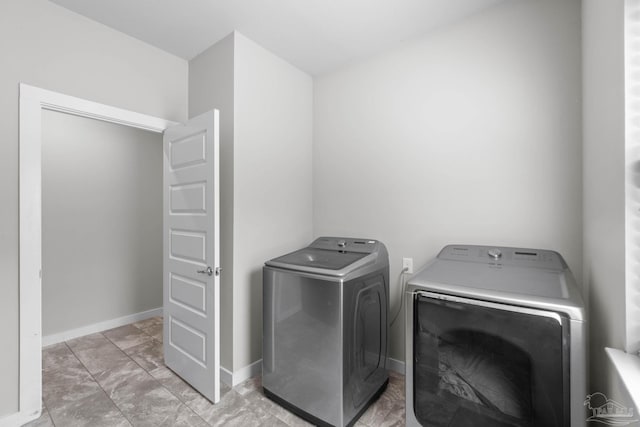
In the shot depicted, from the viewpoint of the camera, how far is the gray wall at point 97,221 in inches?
106

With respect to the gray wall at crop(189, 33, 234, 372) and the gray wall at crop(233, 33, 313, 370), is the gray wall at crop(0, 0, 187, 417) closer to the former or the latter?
the gray wall at crop(189, 33, 234, 372)

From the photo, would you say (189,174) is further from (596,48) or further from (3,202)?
(596,48)

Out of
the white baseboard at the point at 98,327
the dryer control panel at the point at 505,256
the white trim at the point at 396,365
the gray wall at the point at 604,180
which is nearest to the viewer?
the gray wall at the point at 604,180

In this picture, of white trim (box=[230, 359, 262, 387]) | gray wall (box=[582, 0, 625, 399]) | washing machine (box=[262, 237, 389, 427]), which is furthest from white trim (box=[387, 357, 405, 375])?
gray wall (box=[582, 0, 625, 399])

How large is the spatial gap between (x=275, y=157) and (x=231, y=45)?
848 mm

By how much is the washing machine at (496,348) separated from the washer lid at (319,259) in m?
0.49

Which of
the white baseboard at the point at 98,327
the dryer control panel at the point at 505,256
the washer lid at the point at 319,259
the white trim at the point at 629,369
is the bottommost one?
the white baseboard at the point at 98,327

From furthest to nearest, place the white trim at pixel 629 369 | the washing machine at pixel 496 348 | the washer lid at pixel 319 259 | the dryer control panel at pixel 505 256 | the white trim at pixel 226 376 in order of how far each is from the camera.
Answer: the white trim at pixel 226 376
the washer lid at pixel 319 259
the dryer control panel at pixel 505 256
the washing machine at pixel 496 348
the white trim at pixel 629 369

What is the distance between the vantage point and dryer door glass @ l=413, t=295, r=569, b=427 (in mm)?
1032

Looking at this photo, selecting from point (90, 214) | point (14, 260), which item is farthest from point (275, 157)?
point (90, 214)

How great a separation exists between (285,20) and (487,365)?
2.26 metres

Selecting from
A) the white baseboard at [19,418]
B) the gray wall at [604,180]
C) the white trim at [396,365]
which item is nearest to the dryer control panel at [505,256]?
the gray wall at [604,180]

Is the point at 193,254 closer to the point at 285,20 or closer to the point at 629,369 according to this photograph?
the point at 285,20

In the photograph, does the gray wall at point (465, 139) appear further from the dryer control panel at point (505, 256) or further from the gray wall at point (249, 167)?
the gray wall at point (249, 167)
